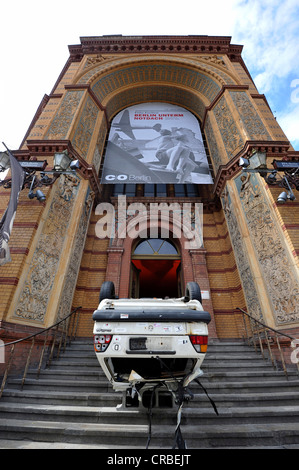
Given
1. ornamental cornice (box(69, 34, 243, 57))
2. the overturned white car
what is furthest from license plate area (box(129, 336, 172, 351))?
ornamental cornice (box(69, 34, 243, 57))

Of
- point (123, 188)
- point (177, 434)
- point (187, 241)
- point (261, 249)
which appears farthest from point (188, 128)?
point (177, 434)

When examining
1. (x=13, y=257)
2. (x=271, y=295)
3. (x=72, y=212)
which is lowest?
(x=271, y=295)

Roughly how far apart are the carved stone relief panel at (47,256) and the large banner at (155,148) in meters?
2.43

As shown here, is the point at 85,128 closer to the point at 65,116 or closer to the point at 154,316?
the point at 65,116

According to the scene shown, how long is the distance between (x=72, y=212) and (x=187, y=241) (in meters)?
4.54

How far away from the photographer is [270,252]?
237 inches

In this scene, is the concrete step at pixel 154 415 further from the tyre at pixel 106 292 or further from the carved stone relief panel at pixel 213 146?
the carved stone relief panel at pixel 213 146

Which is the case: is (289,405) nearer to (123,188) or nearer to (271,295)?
(271,295)

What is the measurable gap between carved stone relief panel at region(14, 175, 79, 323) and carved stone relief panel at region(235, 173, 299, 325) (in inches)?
238

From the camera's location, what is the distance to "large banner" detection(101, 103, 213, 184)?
29.2 feet

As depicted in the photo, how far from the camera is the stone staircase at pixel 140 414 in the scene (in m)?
2.62

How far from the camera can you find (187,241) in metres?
8.40

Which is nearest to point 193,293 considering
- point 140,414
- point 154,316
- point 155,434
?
point 154,316

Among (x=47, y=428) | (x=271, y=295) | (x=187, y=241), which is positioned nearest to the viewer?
(x=47, y=428)
